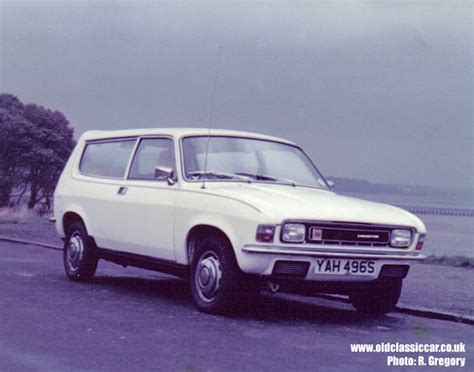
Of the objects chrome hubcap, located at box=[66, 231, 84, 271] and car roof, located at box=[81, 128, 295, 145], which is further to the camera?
chrome hubcap, located at box=[66, 231, 84, 271]

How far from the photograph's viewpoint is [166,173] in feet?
31.6

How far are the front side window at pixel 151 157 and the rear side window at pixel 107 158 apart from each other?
20 centimetres

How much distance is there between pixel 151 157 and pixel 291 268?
2.72 metres

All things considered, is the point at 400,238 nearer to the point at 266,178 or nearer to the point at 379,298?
the point at 379,298

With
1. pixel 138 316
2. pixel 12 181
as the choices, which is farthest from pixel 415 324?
pixel 12 181

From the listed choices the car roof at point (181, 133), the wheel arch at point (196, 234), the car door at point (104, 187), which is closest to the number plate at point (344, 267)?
the wheel arch at point (196, 234)

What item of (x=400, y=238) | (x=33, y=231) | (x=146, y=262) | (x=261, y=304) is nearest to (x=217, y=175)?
(x=146, y=262)

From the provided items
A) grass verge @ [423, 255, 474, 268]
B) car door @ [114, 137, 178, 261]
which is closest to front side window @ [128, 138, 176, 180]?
car door @ [114, 137, 178, 261]

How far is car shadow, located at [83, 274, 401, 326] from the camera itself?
899 cm

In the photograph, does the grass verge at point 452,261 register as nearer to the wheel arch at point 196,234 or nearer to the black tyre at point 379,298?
the black tyre at point 379,298

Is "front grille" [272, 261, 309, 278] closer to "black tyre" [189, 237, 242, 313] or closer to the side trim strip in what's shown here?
"black tyre" [189, 237, 242, 313]

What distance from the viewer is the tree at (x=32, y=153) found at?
158 ft

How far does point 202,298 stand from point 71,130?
145 feet

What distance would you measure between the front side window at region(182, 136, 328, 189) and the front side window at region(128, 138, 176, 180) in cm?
24
